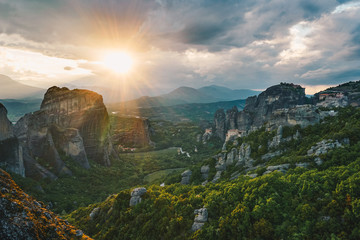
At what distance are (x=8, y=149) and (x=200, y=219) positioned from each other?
159 ft

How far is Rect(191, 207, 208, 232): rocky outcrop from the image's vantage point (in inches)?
660

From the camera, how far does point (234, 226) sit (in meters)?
14.9

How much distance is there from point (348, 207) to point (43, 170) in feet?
194

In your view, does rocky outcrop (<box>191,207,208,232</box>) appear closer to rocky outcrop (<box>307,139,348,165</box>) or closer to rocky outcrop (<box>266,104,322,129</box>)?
rocky outcrop (<box>307,139,348,165</box>)

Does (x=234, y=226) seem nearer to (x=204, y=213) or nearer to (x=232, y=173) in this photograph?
(x=204, y=213)

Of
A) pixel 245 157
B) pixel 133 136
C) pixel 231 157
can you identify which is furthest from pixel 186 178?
pixel 133 136

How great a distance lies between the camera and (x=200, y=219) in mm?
17156

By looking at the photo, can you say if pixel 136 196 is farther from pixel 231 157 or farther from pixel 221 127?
pixel 221 127

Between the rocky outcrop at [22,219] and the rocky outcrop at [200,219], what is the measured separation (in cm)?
940

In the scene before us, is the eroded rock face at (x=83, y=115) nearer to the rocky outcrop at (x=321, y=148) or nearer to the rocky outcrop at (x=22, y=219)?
the rocky outcrop at (x=22, y=219)

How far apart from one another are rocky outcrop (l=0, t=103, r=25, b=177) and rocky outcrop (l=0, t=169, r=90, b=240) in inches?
1715

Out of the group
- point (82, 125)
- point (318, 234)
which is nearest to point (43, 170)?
point (82, 125)

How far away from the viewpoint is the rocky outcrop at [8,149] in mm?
43500

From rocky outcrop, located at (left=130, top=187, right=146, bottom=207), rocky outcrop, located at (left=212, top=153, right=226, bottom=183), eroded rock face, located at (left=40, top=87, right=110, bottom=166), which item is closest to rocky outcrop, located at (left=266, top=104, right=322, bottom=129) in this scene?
rocky outcrop, located at (left=212, top=153, right=226, bottom=183)
